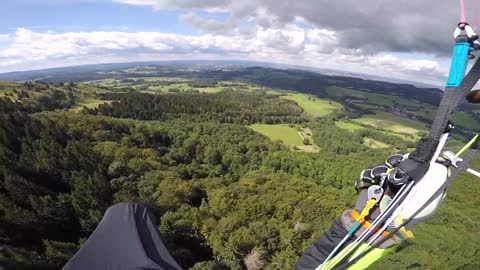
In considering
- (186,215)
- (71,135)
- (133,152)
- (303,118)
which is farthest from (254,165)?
(303,118)

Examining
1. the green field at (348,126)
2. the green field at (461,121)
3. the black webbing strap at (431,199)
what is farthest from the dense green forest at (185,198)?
the green field at (348,126)

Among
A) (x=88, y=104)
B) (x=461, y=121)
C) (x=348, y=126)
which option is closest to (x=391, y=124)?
(x=348, y=126)

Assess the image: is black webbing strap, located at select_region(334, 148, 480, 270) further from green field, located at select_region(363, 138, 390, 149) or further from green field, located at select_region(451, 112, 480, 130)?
green field, located at select_region(363, 138, 390, 149)

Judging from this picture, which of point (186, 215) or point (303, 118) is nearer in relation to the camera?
point (186, 215)

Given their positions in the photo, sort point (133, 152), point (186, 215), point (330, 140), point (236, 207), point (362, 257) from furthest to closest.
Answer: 1. point (330, 140)
2. point (133, 152)
3. point (236, 207)
4. point (186, 215)
5. point (362, 257)

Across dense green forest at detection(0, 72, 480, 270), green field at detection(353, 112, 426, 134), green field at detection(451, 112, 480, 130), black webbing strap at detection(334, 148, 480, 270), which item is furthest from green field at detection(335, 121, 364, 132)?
black webbing strap at detection(334, 148, 480, 270)

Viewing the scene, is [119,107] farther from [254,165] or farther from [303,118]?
[303,118]
